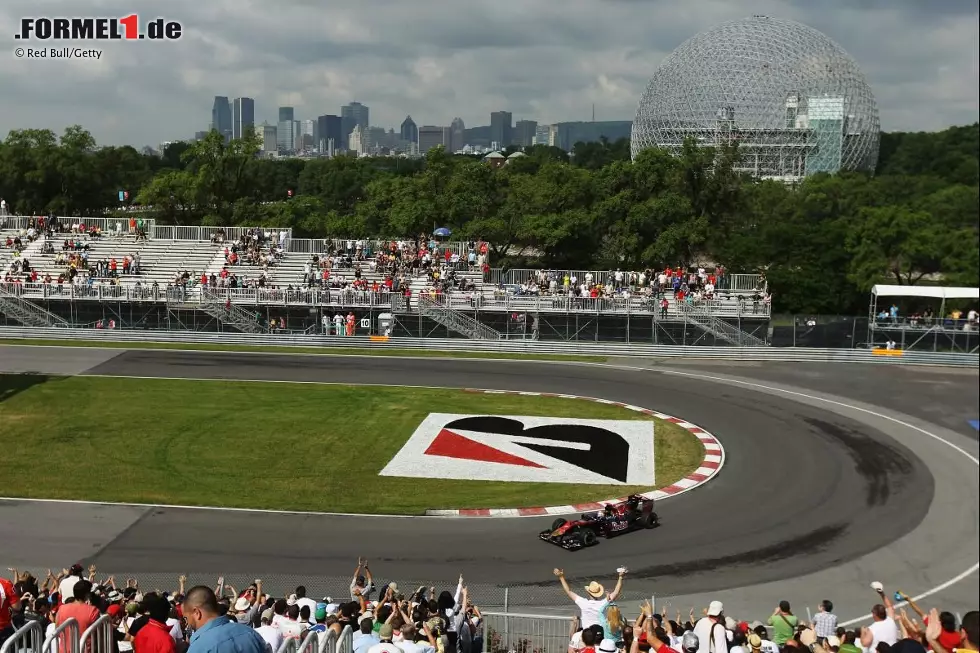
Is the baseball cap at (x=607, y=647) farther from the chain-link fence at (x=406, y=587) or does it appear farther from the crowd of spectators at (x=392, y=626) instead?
the chain-link fence at (x=406, y=587)

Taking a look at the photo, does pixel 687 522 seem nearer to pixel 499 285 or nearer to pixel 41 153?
pixel 499 285

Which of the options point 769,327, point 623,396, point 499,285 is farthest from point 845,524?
point 499,285

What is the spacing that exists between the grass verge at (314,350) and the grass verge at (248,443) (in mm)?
9208

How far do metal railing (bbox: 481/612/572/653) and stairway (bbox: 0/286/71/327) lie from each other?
45383 mm

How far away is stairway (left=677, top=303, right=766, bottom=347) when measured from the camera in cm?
4881

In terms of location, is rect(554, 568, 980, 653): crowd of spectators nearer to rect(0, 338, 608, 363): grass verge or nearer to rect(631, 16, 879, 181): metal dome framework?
rect(0, 338, 608, 363): grass verge

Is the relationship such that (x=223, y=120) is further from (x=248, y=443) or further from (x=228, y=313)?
(x=248, y=443)

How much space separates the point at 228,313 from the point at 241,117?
31.3 meters

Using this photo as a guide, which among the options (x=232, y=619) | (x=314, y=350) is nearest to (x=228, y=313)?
(x=314, y=350)

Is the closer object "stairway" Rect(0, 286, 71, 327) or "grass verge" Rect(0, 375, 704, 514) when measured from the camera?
"grass verge" Rect(0, 375, 704, 514)

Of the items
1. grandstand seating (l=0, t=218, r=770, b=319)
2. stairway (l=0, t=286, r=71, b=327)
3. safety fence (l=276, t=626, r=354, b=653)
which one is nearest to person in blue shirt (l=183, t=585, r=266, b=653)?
safety fence (l=276, t=626, r=354, b=653)

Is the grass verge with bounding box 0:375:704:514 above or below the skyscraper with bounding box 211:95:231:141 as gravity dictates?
below

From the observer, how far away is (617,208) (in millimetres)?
61938

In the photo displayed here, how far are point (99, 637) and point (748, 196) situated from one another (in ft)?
206
